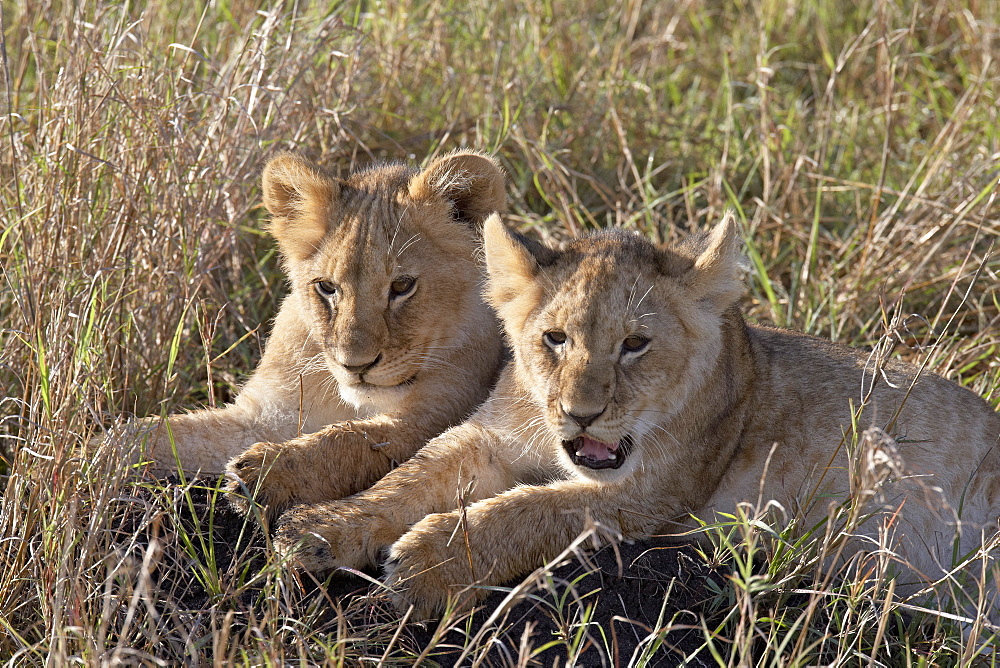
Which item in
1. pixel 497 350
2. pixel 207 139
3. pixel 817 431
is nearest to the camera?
pixel 817 431

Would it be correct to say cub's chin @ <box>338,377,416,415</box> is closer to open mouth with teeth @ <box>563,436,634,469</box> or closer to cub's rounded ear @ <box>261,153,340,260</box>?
cub's rounded ear @ <box>261,153,340,260</box>

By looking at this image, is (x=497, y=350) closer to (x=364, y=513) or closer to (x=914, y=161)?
(x=364, y=513)

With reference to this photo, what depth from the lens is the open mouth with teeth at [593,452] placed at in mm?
3252

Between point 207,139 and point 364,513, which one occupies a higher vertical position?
point 207,139

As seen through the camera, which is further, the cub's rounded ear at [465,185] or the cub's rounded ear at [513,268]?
the cub's rounded ear at [465,185]

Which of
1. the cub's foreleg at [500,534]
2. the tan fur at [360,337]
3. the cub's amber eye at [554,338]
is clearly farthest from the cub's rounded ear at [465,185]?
the cub's foreleg at [500,534]

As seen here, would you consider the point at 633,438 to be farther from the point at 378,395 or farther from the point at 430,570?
the point at 378,395

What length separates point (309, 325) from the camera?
3795 millimetres

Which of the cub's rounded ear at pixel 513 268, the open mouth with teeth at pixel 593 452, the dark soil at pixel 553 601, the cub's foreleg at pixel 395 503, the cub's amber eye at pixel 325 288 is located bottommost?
the dark soil at pixel 553 601

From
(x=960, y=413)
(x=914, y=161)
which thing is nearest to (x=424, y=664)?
(x=960, y=413)

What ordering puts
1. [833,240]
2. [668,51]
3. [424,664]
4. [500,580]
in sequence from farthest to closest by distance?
[668,51]
[833,240]
[500,580]
[424,664]

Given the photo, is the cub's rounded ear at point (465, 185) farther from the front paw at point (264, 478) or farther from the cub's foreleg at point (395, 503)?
the front paw at point (264, 478)

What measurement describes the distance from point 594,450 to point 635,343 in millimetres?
341

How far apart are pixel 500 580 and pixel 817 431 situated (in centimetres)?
120
